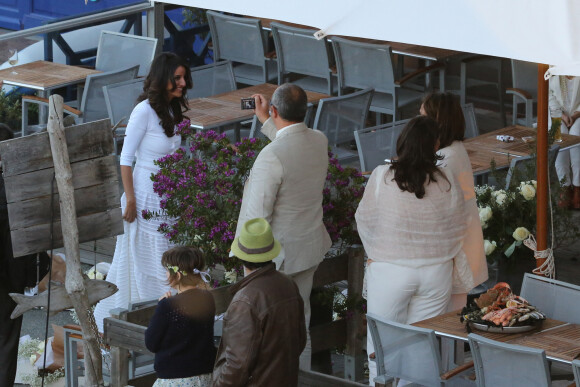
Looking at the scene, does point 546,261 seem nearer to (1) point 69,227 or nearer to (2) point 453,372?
(2) point 453,372

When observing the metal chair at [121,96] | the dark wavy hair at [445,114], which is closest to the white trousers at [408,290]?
the dark wavy hair at [445,114]

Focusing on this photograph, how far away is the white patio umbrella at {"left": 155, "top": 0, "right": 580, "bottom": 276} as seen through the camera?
3.98 metres

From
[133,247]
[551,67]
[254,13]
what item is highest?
[254,13]

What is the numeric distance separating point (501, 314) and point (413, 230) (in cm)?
56

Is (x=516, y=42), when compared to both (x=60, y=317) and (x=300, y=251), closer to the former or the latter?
(x=300, y=251)

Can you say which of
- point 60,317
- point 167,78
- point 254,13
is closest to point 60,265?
point 60,317

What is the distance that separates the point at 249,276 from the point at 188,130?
2359mm

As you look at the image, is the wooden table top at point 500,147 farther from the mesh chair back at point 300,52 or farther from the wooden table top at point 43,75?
the wooden table top at point 43,75

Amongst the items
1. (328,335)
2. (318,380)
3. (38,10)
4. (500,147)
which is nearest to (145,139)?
(328,335)

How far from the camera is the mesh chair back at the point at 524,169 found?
709cm

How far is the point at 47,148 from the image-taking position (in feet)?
15.9

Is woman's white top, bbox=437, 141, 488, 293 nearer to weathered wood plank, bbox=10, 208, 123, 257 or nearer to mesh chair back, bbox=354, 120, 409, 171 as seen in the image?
weathered wood plank, bbox=10, 208, 123, 257

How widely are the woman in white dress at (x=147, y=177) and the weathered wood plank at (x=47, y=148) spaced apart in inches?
57.8

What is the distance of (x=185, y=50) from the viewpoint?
12.6m
